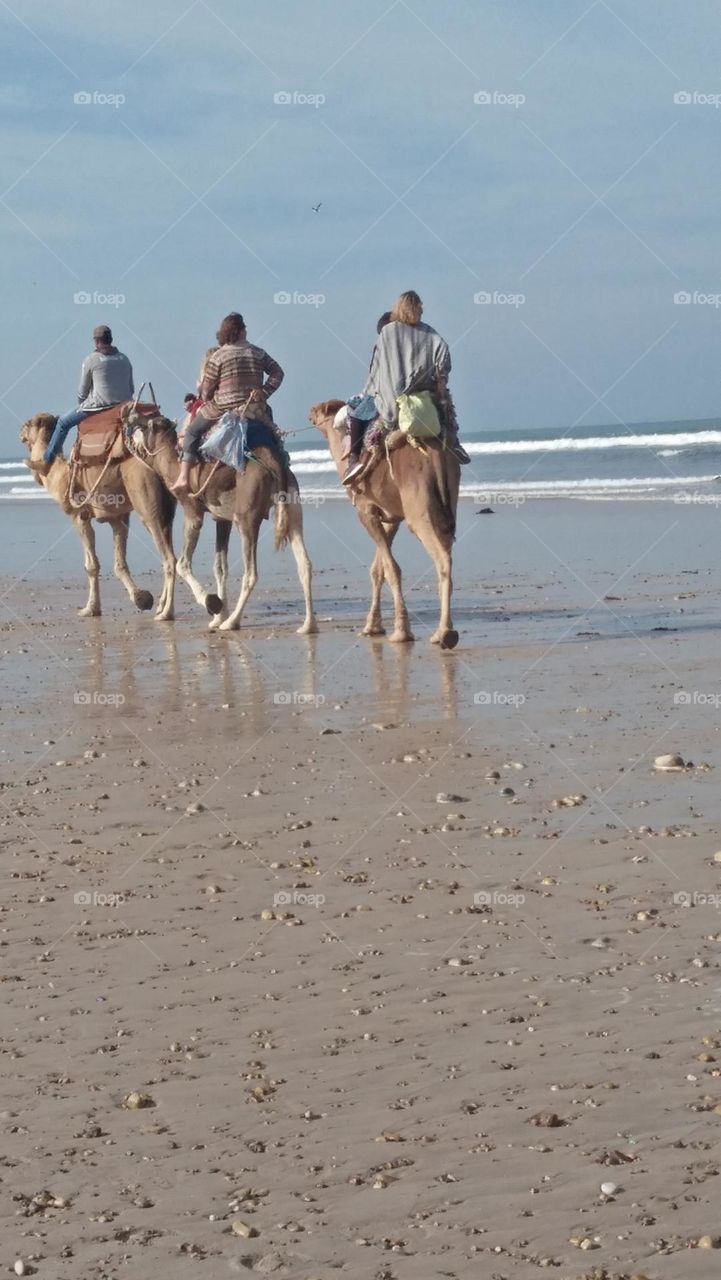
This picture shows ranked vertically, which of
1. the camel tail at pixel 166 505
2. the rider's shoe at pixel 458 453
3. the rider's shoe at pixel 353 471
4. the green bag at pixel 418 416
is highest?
the green bag at pixel 418 416

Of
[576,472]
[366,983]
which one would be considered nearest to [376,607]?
[366,983]

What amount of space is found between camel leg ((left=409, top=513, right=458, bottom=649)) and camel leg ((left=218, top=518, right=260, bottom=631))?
5.52ft

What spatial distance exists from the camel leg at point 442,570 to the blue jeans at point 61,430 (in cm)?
427

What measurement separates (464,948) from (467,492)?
30850 millimetres

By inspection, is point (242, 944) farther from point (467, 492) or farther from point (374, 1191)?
point (467, 492)

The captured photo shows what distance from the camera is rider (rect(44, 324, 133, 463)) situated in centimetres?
1554

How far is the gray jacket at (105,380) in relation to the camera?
51.0ft

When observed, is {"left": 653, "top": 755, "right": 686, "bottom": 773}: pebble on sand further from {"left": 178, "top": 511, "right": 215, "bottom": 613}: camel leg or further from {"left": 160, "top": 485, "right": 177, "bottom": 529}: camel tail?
{"left": 160, "top": 485, "right": 177, "bottom": 529}: camel tail

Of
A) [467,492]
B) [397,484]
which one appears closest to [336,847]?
[397,484]

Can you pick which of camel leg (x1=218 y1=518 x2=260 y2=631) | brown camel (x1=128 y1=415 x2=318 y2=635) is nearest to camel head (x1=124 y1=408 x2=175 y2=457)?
brown camel (x1=128 y1=415 x2=318 y2=635)

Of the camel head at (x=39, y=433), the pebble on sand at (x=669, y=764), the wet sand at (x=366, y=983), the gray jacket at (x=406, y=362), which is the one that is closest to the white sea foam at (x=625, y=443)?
the camel head at (x=39, y=433)

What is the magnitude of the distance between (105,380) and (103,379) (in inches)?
0.8

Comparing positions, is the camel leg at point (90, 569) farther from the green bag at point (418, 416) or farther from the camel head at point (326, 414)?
the green bag at point (418, 416)

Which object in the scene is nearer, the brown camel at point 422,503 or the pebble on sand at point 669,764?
the pebble on sand at point 669,764
